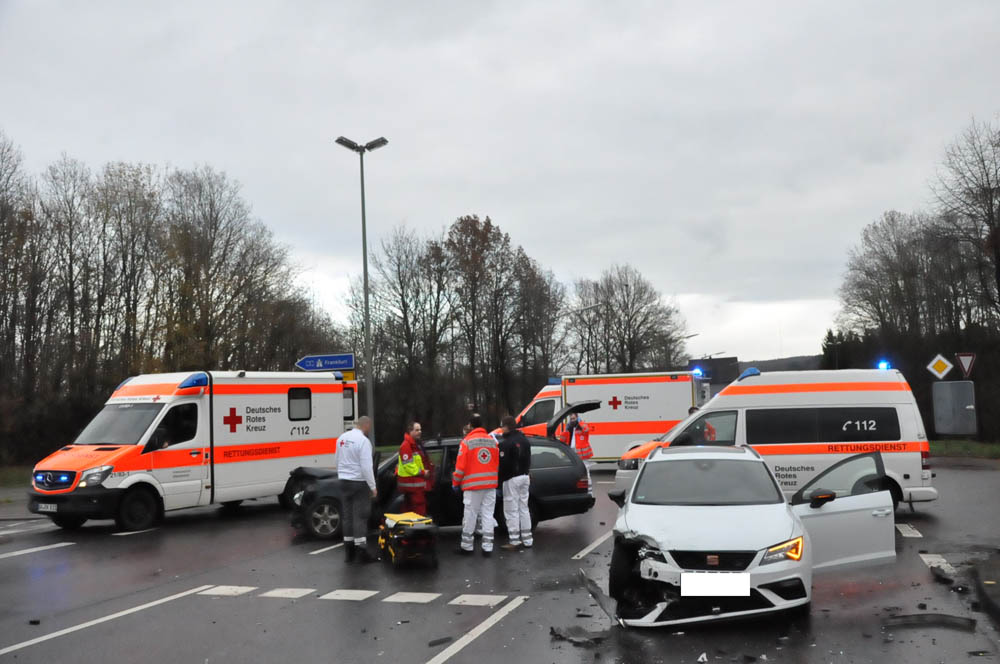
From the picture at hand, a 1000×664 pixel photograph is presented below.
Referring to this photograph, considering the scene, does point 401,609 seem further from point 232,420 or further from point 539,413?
point 539,413

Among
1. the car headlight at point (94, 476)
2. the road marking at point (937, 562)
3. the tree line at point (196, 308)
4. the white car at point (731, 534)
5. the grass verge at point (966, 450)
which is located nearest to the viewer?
the white car at point (731, 534)

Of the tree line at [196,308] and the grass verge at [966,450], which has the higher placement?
the tree line at [196,308]

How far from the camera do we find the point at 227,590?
30.1 ft

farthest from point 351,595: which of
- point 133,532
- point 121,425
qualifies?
point 121,425

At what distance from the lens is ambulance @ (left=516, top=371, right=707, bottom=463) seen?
24219 millimetres

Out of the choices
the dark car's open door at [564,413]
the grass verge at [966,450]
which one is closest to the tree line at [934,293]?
the grass verge at [966,450]

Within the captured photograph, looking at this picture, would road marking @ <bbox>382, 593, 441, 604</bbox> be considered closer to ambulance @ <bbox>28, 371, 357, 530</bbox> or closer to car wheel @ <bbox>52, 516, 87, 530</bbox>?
ambulance @ <bbox>28, 371, 357, 530</bbox>

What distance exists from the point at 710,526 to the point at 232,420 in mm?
11133

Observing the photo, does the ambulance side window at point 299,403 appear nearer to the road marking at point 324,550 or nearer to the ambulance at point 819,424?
the road marking at point 324,550

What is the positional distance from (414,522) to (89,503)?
674 centimetres

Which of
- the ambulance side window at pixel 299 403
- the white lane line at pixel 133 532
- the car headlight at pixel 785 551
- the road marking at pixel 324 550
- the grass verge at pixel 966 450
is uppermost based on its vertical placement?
the ambulance side window at pixel 299 403

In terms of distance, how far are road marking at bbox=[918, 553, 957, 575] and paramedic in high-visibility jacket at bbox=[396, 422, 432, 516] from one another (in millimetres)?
6431

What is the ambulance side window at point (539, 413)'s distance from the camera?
2562 centimetres

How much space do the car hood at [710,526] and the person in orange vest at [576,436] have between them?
13438 millimetres
